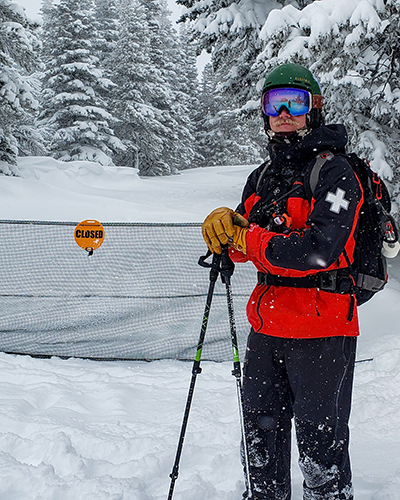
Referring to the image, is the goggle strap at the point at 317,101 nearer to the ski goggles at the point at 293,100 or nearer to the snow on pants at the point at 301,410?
the ski goggles at the point at 293,100

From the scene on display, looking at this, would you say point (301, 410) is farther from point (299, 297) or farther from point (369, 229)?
point (369, 229)

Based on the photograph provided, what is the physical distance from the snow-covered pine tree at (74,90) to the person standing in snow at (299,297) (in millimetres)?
25475

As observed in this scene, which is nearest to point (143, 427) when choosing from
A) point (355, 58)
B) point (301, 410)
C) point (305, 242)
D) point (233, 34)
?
point (301, 410)

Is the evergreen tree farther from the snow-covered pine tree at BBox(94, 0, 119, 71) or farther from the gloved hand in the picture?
the gloved hand

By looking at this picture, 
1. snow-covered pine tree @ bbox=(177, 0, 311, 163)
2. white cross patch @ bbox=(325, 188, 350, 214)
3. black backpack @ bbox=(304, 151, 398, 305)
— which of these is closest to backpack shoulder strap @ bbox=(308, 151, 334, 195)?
black backpack @ bbox=(304, 151, 398, 305)

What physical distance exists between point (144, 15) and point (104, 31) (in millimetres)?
6213

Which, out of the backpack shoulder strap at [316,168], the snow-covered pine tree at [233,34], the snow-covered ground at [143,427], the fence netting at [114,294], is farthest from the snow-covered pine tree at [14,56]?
the backpack shoulder strap at [316,168]

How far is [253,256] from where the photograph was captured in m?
2.20

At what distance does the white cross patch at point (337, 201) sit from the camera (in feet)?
6.46

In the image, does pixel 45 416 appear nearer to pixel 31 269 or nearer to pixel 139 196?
pixel 31 269

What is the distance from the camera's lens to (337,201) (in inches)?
77.8

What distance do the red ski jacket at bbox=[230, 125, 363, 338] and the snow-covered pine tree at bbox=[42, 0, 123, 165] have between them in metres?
25.6

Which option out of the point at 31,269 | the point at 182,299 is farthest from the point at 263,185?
the point at 31,269

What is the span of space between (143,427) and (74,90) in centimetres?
2686
